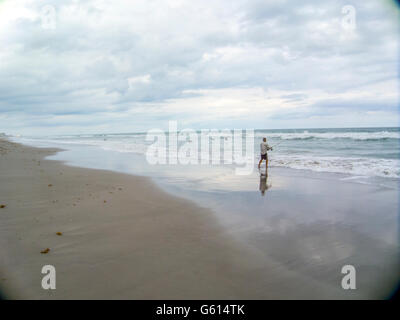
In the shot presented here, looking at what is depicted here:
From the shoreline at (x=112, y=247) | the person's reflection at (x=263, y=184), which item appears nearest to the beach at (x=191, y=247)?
the shoreline at (x=112, y=247)

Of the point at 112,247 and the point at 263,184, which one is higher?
the point at 263,184

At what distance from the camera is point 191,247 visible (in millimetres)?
4453

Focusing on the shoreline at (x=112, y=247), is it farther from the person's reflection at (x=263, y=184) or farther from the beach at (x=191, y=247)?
the person's reflection at (x=263, y=184)

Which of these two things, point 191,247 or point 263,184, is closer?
point 191,247

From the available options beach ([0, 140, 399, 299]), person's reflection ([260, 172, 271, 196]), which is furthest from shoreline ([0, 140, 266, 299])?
person's reflection ([260, 172, 271, 196])

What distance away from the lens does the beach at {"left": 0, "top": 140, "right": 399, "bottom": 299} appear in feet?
10.9

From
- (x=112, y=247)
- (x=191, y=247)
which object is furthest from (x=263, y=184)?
(x=112, y=247)

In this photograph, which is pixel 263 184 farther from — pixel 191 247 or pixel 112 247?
pixel 112 247

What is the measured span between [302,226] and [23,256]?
5.22 m

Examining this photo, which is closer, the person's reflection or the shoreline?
the shoreline

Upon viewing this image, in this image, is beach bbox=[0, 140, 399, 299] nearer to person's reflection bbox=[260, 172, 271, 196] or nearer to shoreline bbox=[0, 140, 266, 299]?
shoreline bbox=[0, 140, 266, 299]
